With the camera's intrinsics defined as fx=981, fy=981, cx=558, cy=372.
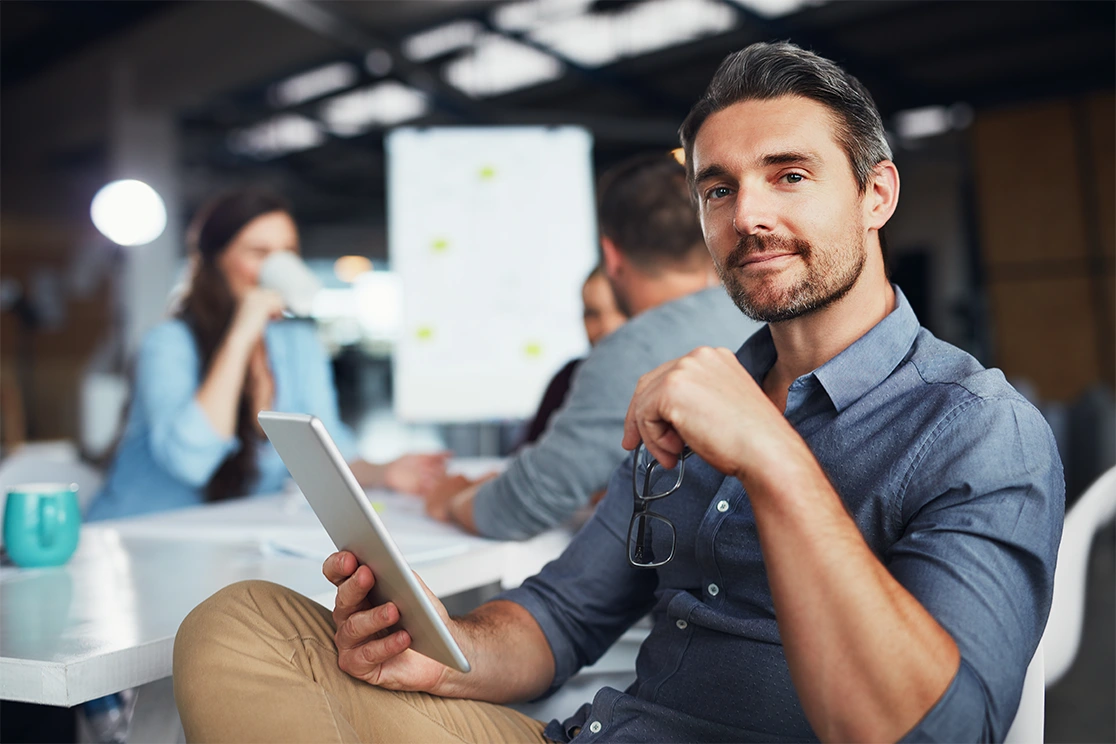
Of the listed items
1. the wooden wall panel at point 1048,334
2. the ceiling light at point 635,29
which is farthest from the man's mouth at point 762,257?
the wooden wall panel at point 1048,334

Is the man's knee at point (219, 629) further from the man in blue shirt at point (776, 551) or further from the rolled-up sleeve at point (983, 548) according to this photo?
the rolled-up sleeve at point (983, 548)

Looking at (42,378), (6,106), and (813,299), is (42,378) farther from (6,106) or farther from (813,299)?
(813,299)

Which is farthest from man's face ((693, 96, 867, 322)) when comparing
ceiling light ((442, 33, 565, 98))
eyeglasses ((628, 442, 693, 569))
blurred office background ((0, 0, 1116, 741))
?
ceiling light ((442, 33, 565, 98))

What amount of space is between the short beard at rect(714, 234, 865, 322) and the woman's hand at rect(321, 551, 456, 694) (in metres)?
0.53

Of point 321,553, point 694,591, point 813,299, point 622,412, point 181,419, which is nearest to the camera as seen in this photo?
point 813,299

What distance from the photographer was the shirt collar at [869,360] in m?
1.15

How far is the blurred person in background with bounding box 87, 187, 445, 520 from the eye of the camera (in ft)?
7.86

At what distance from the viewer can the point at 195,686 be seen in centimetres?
99

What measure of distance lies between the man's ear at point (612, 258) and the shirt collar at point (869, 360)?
2.87 ft

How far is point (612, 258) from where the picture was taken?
203 centimetres

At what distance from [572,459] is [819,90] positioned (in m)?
0.80

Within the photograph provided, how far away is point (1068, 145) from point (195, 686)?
8117 mm

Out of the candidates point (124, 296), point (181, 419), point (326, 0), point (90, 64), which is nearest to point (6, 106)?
point (90, 64)

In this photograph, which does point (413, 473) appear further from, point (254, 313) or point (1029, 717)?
point (1029, 717)
